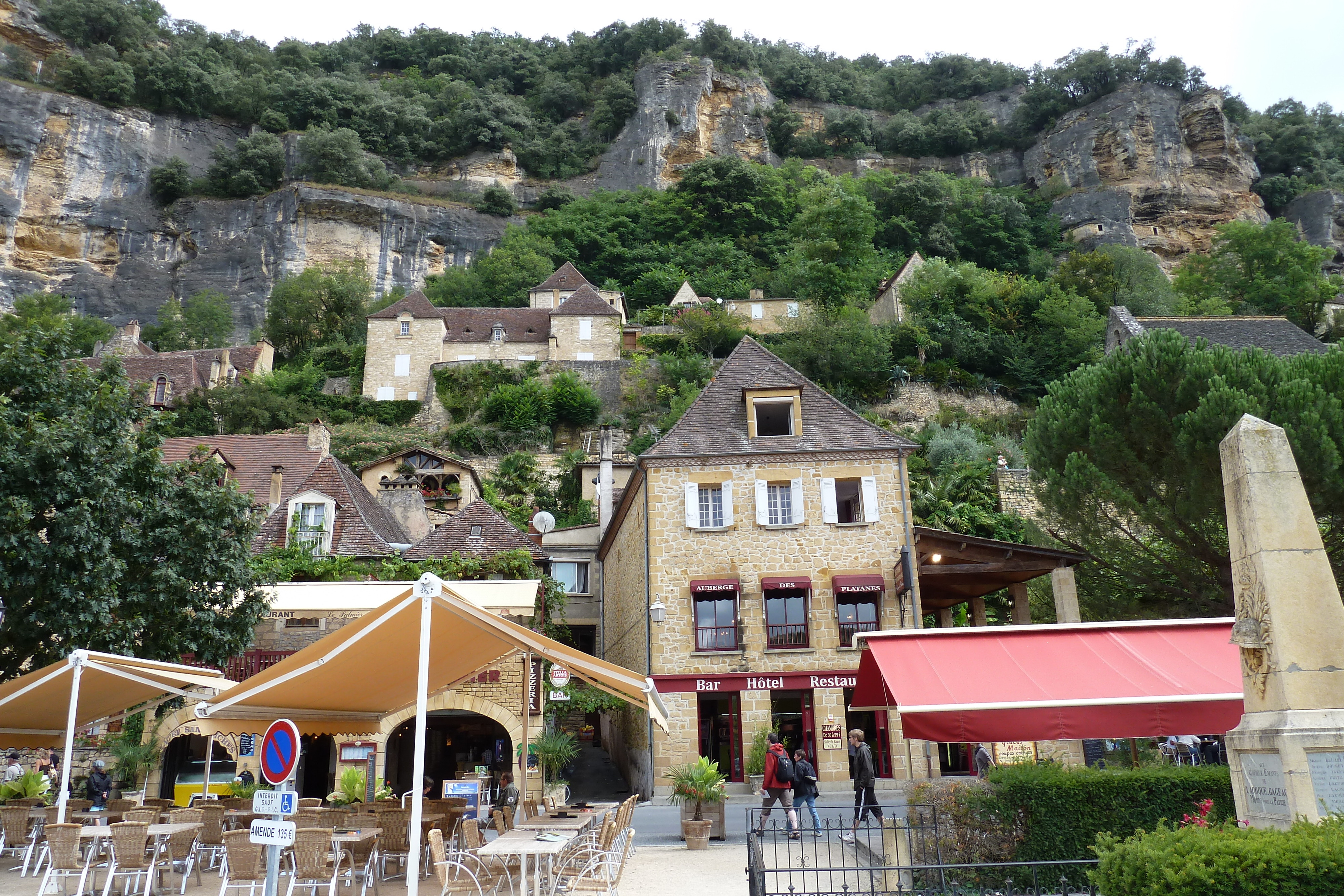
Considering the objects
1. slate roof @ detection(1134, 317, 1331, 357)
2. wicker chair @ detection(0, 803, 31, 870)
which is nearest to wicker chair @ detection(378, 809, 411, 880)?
wicker chair @ detection(0, 803, 31, 870)

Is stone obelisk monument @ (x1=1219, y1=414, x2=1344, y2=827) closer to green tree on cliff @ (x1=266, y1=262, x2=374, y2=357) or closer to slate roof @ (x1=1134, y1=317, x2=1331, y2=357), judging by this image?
slate roof @ (x1=1134, y1=317, x2=1331, y2=357)

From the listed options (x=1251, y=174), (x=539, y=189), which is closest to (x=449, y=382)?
(x=539, y=189)

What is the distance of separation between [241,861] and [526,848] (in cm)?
271

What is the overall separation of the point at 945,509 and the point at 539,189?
4979cm

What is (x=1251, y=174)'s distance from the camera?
214 ft

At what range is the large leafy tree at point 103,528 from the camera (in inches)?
488

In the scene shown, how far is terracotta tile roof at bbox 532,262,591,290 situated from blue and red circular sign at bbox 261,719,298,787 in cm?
4595

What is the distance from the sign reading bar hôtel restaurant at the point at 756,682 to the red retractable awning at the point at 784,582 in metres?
1.73

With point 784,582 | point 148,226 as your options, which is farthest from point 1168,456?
point 148,226

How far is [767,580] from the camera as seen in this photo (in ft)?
61.6

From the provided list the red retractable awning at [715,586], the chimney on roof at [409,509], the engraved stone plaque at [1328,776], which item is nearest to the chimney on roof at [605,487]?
A: the chimney on roof at [409,509]

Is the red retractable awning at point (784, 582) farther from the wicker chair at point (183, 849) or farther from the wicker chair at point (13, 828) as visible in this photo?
the wicker chair at point (13, 828)

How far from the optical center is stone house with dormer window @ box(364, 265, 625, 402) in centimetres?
4356

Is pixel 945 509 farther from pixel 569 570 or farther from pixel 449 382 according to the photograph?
pixel 449 382
